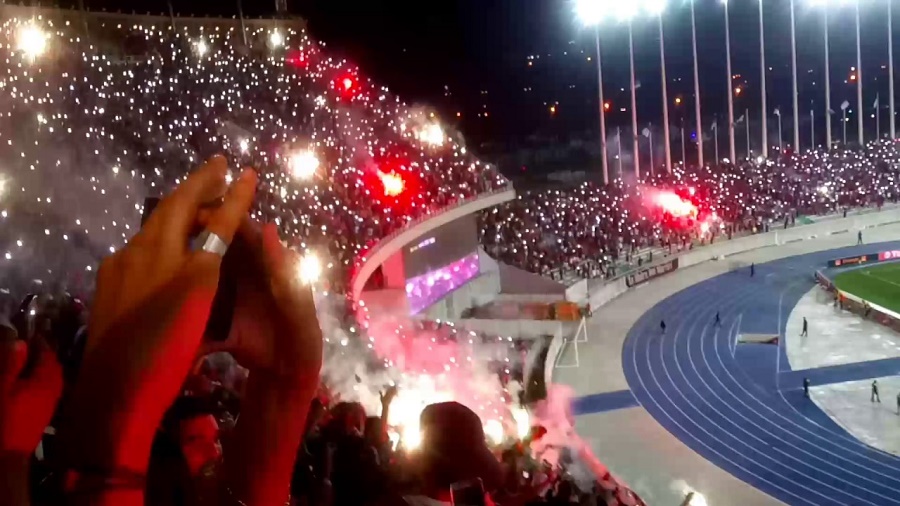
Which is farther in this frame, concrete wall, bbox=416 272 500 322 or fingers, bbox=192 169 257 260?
concrete wall, bbox=416 272 500 322

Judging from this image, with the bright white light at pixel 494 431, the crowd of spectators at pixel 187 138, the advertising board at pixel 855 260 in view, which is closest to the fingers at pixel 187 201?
the crowd of spectators at pixel 187 138

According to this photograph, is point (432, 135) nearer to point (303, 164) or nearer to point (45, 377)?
point (303, 164)

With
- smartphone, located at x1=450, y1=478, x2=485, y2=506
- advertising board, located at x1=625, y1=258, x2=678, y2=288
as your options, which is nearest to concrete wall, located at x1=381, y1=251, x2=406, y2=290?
advertising board, located at x1=625, y1=258, x2=678, y2=288

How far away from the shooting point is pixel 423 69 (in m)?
37.8

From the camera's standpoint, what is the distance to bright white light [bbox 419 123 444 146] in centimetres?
2930

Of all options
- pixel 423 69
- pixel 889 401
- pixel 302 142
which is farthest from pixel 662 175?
pixel 302 142

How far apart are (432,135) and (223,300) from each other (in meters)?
27.9

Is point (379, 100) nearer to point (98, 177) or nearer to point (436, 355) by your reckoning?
point (436, 355)

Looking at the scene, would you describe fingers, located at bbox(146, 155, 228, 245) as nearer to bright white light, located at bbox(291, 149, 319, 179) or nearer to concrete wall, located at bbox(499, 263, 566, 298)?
bright white light, located at bbox(291, 149, 319, 179)

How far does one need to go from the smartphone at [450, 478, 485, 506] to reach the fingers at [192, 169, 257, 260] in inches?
45.4

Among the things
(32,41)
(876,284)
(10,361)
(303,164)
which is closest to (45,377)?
(10,361)

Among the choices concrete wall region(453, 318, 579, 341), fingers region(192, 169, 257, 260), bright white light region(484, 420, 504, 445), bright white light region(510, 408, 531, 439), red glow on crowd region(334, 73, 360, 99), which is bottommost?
bright white light region(510, 408, 531, 439)

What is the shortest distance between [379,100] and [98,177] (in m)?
16.5

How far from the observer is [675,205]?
42.8m
